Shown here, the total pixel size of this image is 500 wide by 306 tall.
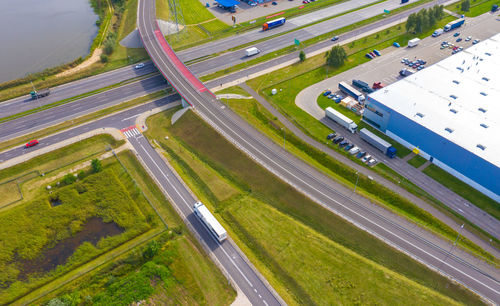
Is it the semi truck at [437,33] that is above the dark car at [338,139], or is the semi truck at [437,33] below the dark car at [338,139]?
above

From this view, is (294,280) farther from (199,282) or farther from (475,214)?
(475,214)

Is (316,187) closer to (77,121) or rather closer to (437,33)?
(77,121)

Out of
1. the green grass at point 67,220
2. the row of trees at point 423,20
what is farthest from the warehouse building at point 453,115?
the green grass at point 67,220

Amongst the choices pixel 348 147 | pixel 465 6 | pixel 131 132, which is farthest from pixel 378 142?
pixel 465 6

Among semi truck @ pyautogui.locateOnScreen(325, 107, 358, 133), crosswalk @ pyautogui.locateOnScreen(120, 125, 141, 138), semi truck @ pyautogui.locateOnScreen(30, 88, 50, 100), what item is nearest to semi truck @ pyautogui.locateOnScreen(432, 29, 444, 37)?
semi truck @ pyautogui.locateOnScreen(325, 107, 358, 133)

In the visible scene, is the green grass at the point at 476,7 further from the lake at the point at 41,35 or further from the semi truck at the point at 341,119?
the lake at the point at 41,35

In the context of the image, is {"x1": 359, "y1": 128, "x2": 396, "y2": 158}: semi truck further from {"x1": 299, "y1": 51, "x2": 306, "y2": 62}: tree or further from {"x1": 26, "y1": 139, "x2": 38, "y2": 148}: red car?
{"x1": 26, "y1": 139, "x2": 38, "y2": 148}: red car
